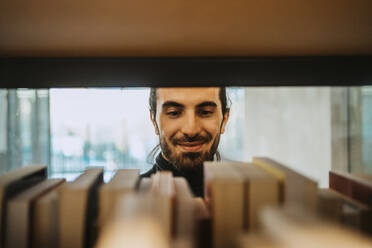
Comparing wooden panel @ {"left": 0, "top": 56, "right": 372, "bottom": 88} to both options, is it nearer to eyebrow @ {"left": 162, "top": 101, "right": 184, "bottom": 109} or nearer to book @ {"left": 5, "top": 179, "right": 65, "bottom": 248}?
book @ {"left": 5, "top": 179, "right": 65, "bottom": 248}

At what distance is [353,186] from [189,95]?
3.82ft

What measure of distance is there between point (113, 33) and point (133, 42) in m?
0.04

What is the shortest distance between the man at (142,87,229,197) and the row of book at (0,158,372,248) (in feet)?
3.57

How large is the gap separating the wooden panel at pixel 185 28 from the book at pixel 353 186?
24 cm

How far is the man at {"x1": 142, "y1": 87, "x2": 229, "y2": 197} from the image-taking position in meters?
1.59

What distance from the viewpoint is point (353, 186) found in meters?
0.55

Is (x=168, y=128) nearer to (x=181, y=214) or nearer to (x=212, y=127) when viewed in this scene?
(x=212, y=127)

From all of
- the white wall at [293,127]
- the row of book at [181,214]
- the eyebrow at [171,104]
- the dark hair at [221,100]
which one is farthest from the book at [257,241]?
the white wall at [293,127]

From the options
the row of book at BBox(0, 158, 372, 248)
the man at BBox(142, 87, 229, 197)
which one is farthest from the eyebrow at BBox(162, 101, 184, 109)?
Result: the row of book at BBox(0, 158, 372, 248)

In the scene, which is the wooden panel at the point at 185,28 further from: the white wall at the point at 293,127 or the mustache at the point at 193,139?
the white wall at the point at 293,127

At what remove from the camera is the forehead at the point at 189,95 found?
164 cm

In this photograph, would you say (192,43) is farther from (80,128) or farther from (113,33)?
(80,128)

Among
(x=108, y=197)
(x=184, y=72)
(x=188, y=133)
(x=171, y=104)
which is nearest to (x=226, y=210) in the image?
(x=108, y=197)

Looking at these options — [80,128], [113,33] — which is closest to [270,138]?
[80,128]
